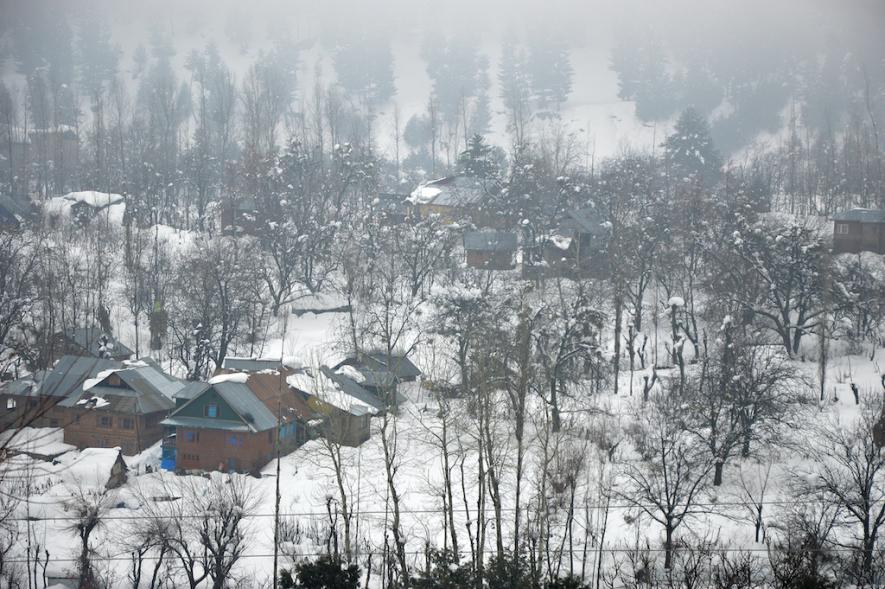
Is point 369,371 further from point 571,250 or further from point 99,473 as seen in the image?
point 571,250

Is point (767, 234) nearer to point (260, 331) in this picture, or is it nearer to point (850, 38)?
point (260, 331)

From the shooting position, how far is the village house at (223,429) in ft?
92.1

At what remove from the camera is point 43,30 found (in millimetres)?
103688

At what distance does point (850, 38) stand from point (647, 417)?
88968 millimetres

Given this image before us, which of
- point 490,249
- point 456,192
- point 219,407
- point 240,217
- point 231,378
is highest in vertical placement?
point 456,192

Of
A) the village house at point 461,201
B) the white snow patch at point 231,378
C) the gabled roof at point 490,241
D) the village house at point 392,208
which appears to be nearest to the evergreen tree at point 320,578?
the white snow patch at point 231,378

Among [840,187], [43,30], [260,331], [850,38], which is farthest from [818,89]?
[43,30]

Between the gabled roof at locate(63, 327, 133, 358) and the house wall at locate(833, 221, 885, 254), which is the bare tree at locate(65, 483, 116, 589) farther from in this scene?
the house wall at locate(833, 221, 885, 254)

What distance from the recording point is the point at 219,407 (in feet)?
93.0

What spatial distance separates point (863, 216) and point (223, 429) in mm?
33882

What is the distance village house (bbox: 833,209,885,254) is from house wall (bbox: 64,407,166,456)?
1355 inches

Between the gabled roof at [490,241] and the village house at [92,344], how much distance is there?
1833cm

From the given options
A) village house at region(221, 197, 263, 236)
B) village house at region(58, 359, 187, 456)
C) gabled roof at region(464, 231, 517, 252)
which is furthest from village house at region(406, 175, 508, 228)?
village house at region(58, 359, 187, 456)

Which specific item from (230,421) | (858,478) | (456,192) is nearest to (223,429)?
(230,421)
